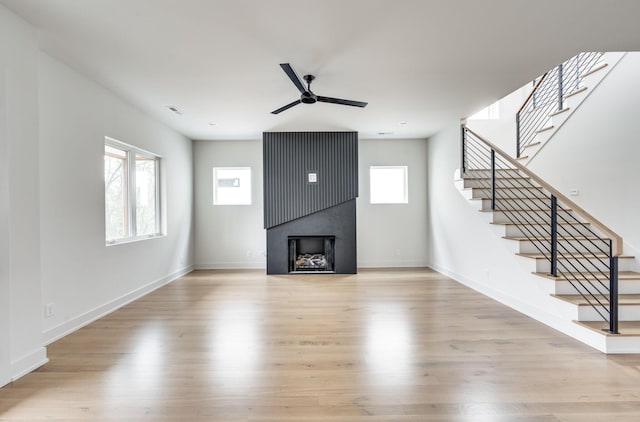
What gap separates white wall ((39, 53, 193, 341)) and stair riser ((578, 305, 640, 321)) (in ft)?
15.8

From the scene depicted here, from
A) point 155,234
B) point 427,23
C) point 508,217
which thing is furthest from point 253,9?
point 155,234

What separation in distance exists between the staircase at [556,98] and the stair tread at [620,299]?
91.7 inches

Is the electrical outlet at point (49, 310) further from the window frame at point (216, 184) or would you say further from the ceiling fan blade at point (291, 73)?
the window frame at point (216, 184)

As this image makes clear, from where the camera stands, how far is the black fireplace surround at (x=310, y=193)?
19.9 feet

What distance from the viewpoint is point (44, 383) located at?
2.26 metres

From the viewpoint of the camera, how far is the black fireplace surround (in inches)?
239

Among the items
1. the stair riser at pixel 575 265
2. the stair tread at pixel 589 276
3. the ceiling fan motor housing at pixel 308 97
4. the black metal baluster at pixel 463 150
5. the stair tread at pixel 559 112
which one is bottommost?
the stair tread at pixel 589 276

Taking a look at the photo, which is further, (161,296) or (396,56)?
(161,296)

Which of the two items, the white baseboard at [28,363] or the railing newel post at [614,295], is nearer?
the white baseboard at [28,363]

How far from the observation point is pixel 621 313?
2945 millimetres

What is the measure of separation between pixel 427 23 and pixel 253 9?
131cm

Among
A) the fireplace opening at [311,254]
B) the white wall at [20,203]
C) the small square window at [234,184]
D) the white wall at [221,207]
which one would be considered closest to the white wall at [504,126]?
the fireplace opening at [311,254]

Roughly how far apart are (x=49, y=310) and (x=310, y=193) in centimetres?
408

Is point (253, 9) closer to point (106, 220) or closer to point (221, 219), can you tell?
point (106, 220)
